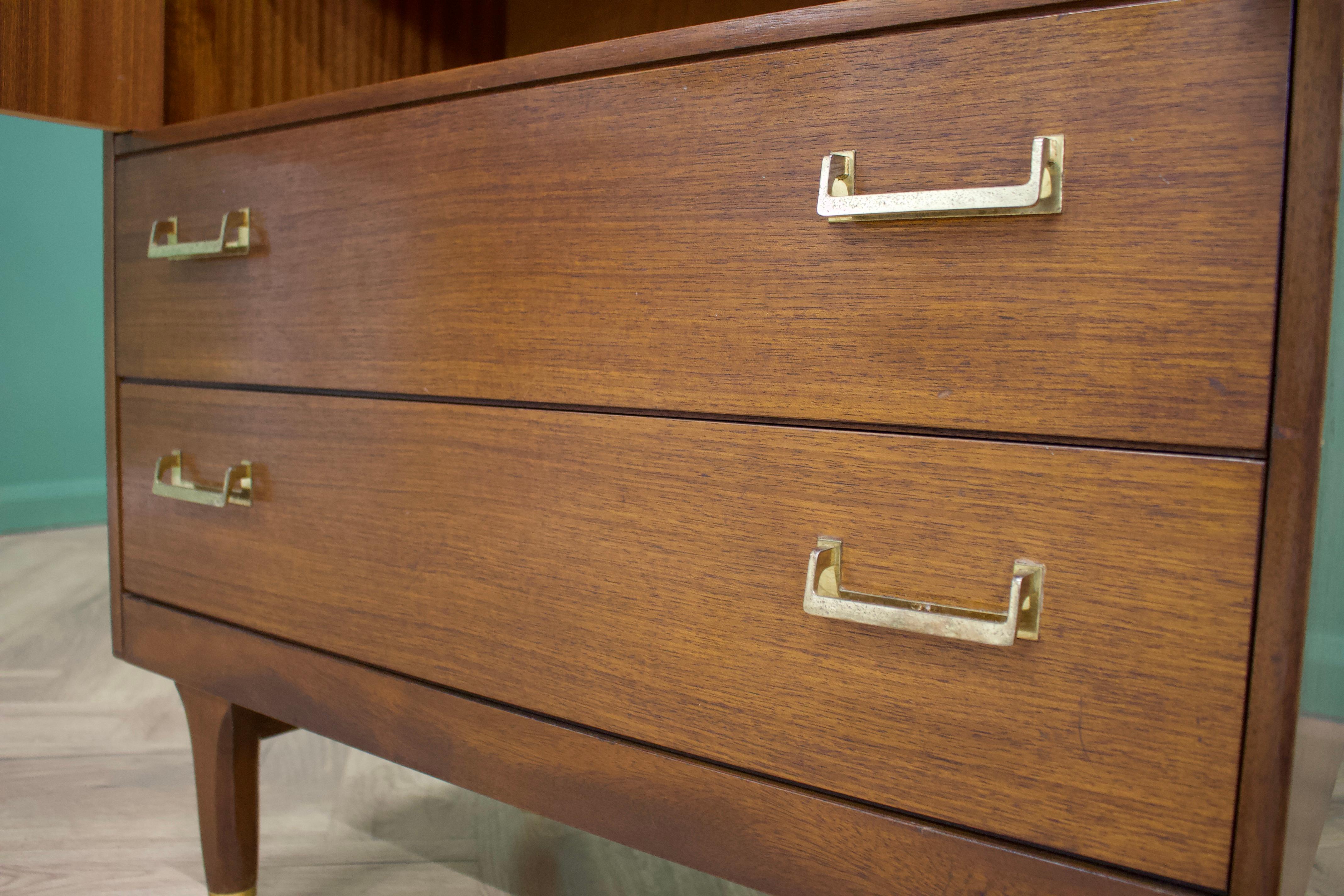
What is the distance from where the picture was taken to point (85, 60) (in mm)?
699

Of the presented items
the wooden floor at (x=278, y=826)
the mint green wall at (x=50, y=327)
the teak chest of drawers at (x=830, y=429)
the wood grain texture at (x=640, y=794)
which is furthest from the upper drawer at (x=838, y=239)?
the mint green wall at (x=50, y=327)

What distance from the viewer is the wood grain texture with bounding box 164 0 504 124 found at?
774 millimetres

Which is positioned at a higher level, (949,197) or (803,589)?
(949,197)

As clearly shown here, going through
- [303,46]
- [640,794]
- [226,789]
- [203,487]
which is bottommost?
[226,789]

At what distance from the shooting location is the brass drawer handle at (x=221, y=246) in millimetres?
679

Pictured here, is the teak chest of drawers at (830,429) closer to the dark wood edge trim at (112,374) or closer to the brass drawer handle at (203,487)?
the brass drawer handle at (203,487)

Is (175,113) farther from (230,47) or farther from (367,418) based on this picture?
(367,418)

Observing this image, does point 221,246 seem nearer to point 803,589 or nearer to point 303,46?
point 303,46

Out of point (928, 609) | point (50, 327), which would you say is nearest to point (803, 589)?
point (928, 609)

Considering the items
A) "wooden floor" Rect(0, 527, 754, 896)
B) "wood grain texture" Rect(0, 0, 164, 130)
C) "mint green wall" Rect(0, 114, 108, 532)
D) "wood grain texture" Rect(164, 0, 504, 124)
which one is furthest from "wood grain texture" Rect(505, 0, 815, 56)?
A: "mint green wall" Rect(0, 114, 108, 532)

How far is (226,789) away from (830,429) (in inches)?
Answer: 25.9

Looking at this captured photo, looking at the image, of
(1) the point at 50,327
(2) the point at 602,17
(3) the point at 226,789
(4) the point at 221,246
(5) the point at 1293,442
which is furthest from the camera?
(1) the point at 50,327

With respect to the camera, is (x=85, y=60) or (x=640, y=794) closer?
(x=640, y=794)

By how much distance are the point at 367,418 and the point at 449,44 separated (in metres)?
0.62
